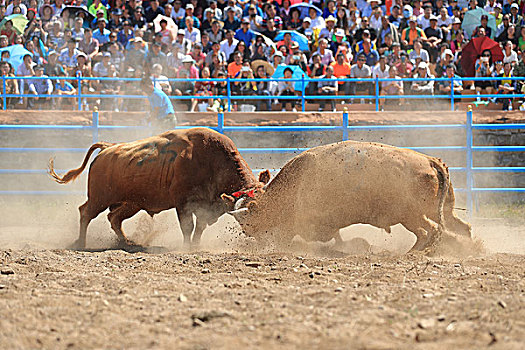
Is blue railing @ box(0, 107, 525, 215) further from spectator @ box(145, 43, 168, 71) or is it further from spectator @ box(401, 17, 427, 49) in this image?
spectator @ box(401, 17, 427, 49)

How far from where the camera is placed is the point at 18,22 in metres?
13.5

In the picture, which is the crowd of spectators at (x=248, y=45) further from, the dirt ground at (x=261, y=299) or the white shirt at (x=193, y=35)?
the dirt ground at (x=261, y=299)

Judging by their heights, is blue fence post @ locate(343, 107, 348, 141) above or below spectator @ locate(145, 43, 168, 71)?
below

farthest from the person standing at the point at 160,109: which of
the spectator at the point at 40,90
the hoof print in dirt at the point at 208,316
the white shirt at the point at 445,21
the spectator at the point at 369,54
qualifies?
the white shirt at the point at 445,21

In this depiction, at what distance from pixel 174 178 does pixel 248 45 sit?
6.53 meters

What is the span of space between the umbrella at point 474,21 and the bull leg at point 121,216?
8.84 metres

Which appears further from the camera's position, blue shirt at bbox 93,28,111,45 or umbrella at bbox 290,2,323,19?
umbrella at bbox 290,2,323,19

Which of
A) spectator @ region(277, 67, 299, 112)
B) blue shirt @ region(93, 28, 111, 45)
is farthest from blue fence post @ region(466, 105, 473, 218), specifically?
blue shirt @ region(93, 28, 111, 45)

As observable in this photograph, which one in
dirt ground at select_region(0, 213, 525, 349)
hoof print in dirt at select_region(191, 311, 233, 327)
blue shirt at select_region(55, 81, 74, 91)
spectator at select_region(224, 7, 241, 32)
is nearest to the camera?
dirt ground at select_region(0, 213, 525, 349)

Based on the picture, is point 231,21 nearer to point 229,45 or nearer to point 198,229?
point 229,45

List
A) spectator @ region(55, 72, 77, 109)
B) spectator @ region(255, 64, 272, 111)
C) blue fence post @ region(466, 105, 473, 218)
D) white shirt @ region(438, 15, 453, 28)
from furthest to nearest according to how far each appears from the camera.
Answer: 1. white shirt @ region(438, 15, 453, 28)
2. spectator @ region(255, 64, 272, 111)
3. spectator @ region(55, 72, 77, 109)
4. blue fence post @ region(466, 105, 473, 218)

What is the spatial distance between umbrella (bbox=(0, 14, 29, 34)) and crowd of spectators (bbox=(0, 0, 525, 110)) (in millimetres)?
95

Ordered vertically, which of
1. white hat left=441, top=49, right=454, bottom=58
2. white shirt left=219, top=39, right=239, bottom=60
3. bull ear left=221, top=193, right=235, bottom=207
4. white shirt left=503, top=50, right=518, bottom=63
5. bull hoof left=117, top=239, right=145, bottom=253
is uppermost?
white shirt left=219, top=39, right=239, bottom=60

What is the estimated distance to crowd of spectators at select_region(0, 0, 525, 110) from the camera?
12.5 metres
